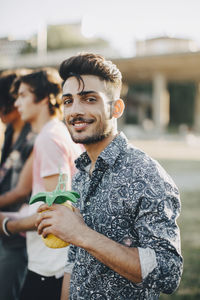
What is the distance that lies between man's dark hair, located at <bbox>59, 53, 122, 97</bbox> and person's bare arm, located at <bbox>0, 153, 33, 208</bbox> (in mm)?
1120

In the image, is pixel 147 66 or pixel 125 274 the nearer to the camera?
pixel 125 274

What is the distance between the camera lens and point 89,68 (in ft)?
5.90

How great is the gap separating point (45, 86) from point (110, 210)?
1.65 m

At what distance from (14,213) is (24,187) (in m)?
0.21

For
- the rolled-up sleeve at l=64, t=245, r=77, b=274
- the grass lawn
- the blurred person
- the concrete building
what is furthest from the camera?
the concrete building

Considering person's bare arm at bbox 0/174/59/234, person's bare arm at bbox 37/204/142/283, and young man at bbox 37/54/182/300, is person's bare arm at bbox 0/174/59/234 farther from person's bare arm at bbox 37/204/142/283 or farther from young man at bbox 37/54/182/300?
person's bare arm at bbox 37/204/142/283

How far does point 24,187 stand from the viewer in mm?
2775

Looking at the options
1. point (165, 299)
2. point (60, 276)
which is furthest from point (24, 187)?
point (165, 299)

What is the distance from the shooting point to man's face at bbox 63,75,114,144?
5.90 feet

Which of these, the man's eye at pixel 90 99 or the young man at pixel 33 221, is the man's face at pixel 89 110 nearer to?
the man's eye at pixel 90 99

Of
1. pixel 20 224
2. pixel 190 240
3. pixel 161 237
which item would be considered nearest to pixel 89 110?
pixel 161 237

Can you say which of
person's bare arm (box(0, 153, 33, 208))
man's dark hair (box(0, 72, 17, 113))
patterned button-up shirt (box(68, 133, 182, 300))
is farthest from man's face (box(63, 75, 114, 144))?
man's dark hair (box(0, 72, 17, 113))

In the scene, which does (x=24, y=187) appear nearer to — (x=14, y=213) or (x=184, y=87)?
(x=14, y=213)

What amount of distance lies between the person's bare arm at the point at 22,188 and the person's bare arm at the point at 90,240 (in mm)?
1292
